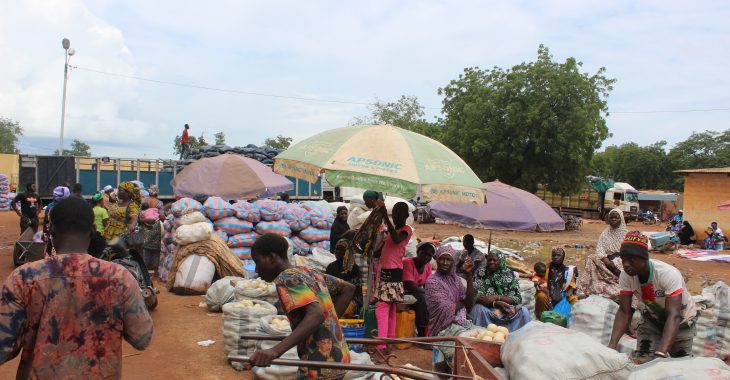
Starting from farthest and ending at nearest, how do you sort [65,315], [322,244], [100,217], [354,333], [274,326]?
[322,244], [100,217], [354,333], [274,326], [65,315]

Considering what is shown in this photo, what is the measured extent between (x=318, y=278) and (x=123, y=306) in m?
0.94

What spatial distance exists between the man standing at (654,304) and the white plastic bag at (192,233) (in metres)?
6.30

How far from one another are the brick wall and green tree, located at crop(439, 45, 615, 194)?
4.56 m

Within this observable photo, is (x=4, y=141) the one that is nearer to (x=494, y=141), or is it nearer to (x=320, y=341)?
(x=494, y=141)

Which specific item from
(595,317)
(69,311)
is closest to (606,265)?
(595,317)

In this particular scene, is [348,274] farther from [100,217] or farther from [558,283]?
[100,217]

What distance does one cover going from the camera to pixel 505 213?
6.94 metres

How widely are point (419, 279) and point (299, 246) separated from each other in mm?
3903

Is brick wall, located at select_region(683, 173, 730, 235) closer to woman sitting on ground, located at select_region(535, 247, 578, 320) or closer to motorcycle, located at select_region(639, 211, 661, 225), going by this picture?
motorcycle, located at select_region(639, 211, 661, 225)

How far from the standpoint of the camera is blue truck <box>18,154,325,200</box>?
583 inches

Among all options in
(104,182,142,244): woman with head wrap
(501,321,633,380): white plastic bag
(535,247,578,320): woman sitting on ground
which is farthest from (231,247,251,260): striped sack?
(501,321,633,380): white plastic bag

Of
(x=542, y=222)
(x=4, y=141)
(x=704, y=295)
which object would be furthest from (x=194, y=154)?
(x=4, y=141)

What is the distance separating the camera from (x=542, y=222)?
688 centimetres

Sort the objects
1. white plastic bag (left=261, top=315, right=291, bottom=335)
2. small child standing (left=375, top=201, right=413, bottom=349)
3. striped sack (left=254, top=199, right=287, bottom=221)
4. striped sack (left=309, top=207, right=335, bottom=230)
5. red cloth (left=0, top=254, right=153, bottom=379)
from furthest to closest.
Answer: striped sack (left=309, top=207, right=335, bottom=230) < striped sack (left=254, top=199, right=287, bottom=221) < small child standing (left=375, top=201, right=413, bottom=349) < white plastic bag (left=261, top=315, right=291, bottom=335) < red cloth (left=0, top=254, right=153, bottom=379)
